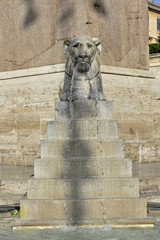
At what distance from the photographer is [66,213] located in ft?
17.1

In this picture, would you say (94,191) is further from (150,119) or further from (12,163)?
(150,119)

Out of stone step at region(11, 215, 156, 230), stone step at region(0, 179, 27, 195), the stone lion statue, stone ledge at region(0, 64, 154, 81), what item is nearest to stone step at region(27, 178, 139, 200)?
stone step at region(11, 215, 156, 230)

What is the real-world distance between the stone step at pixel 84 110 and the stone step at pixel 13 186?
150 cm

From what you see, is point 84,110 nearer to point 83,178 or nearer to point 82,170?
point 82,170

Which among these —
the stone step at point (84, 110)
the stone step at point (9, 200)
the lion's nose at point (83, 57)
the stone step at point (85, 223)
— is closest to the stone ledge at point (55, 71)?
the lion's nose at point (83, 57)

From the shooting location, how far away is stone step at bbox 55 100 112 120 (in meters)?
5.95

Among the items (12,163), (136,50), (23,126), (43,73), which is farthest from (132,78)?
(12,163)

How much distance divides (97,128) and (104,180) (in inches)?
29.6

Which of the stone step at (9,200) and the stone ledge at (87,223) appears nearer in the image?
the stone ledge at (87,223)

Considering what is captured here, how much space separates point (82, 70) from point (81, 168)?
1.53m

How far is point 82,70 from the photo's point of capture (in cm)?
622

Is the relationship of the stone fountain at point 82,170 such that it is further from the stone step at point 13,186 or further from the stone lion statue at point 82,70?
the stone step at point 13,186

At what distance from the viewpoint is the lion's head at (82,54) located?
6055 millimetres

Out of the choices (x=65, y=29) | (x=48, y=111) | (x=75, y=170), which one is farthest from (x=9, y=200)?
(x=65, y=29)
